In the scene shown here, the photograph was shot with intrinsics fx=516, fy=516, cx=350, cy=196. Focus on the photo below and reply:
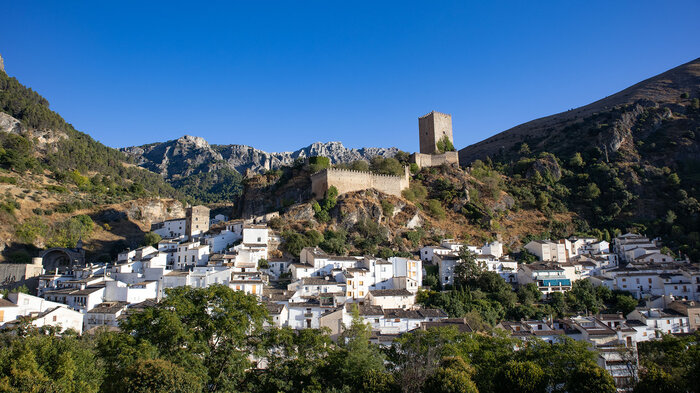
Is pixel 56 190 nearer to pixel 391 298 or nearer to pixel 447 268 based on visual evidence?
pixel 391 298

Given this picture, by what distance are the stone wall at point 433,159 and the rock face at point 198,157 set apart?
7256cm

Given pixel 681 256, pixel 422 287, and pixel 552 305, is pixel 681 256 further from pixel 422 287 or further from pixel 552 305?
pixel 422 287

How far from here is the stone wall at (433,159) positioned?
6850 cm

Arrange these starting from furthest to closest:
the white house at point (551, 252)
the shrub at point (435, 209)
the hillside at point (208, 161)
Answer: the hillside at point (208, 161) < the shrub at point (435, 209) < the white house at point (551, 252)

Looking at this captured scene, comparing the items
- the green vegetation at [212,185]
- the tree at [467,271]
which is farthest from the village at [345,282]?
the green vegetation at [212,185]

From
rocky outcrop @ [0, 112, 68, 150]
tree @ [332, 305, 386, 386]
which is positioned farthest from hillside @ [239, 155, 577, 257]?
rocky outcrop @ [0, 112, 68, 150]

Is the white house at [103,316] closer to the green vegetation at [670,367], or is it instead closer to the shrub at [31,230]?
the shrub at [31,230]

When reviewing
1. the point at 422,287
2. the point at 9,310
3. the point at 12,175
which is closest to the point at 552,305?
the point at 422,287

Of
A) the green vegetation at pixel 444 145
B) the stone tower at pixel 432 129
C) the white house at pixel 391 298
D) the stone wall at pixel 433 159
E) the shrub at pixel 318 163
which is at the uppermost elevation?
the stone tower at pixel 432 129

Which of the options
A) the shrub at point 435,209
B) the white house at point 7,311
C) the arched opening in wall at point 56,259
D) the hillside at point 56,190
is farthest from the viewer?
the shrub at point 435,209

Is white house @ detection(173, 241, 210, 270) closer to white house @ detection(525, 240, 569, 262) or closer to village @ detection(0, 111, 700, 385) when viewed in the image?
village @ detection(0, 111, 700, 385)

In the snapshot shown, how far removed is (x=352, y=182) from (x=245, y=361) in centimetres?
3709

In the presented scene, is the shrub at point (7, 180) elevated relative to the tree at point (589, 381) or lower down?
elevated

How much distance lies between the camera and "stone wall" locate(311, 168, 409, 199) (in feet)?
187
